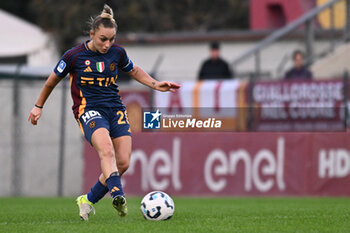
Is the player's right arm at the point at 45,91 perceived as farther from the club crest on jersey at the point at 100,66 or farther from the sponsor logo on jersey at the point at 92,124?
the sponsor logo on jersey at the point at 92,124

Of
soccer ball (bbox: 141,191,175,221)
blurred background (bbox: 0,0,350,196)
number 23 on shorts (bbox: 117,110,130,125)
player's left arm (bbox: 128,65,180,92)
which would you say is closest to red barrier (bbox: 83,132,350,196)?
blurred background (bbox: 0,0,350,196)

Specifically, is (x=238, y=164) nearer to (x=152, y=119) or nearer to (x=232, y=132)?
(x=232, y=132)

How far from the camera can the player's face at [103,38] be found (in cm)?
861

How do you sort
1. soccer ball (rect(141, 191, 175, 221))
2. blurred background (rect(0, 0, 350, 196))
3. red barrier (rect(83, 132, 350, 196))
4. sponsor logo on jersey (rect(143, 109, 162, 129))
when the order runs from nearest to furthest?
soccer ball (rect(141, 191, 175, 221)) → sponsor logo on jersey (rect(143, 109, 162, 129)) → red barrier (rect(83, 132, 350, 196)) → blurred background (rect(0, 0, 350, 196))

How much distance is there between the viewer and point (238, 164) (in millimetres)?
15469

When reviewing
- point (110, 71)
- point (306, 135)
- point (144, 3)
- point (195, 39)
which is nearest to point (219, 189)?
point (306, 135)

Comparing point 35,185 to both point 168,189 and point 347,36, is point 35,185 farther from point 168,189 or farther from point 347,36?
point 347,36

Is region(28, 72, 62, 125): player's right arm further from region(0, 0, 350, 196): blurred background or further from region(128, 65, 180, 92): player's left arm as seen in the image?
region(0, 0, 350, 196): blurred background

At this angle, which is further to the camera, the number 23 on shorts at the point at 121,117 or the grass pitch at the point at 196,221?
the number 23 on shorts at the point at 121,117

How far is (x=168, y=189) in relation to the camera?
15805 millimetres

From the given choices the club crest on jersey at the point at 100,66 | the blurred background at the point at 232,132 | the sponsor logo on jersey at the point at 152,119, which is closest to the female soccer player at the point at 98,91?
the club crest on jersey at the point at 100,66

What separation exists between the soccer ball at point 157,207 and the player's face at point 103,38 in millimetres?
1470

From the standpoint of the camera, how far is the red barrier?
49.4 ft

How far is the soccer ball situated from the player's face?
4.82 ft
